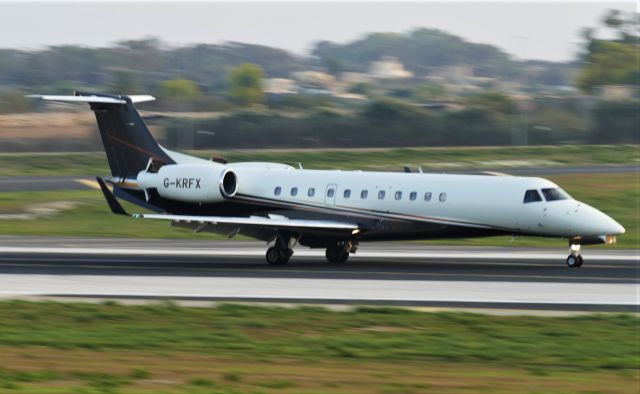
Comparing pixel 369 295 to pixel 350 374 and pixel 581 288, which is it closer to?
pixel 581 288

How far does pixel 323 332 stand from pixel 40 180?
41.2 metres

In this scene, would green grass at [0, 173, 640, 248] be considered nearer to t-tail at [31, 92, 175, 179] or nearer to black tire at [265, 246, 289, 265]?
t-tail at [31, 92, 175, 179]

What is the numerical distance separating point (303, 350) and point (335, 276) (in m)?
10.1

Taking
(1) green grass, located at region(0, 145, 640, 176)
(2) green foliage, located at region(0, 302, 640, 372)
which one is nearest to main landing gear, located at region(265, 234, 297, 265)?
(2) green foliage, located at region(0, 302, 640, 372)

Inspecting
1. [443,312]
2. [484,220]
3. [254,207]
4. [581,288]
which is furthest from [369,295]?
[254,207]

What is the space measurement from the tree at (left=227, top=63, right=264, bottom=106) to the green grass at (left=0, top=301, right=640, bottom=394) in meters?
70.2

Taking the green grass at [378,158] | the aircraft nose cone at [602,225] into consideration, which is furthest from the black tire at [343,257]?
the green grass at [378,158]

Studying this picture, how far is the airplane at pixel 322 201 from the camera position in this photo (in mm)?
28266

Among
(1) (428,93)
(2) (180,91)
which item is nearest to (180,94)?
(2) (180,91)

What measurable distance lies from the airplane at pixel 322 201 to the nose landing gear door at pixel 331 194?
0.09ft

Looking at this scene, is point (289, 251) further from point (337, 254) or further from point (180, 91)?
point (180, 91)

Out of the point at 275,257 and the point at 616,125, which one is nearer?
the point at 275,257

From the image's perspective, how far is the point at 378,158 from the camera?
212ft

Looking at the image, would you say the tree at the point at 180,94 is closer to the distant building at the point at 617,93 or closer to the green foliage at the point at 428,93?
the green foliage at the point at 428,93
